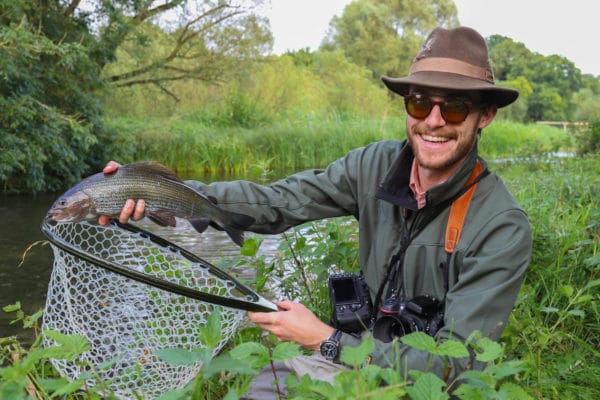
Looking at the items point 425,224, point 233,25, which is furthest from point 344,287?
point 233,25

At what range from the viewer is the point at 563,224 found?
4.30 metres

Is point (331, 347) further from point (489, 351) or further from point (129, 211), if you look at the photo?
point (129, 211)

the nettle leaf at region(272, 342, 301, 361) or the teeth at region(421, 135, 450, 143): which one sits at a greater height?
the teeth at region(421, 135, 450, 143)

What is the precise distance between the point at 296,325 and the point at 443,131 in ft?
3.28

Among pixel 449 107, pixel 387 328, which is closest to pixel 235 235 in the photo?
pixel 387 328

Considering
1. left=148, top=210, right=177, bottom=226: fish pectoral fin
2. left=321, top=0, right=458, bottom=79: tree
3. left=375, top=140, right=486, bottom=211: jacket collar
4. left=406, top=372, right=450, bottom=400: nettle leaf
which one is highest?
left=321, top=0, right=458, bottom=79: tree

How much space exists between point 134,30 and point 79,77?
211 cm

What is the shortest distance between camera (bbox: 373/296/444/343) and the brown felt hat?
2.82 ft

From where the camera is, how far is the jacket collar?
7.88ft

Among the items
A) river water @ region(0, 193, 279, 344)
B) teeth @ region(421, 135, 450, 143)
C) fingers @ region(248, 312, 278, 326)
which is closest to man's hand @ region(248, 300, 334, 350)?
fingers @ region(248, 312, 278, 326)

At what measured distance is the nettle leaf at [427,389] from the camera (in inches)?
A: 55.3

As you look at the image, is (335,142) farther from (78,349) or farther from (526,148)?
(78,349)

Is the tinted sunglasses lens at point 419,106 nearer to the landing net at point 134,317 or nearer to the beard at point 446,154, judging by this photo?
the beard at point 446,154

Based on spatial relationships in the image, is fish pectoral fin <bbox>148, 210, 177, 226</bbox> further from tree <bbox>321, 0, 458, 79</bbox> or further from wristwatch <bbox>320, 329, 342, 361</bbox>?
tree <bbox>321, 0, 458, 79</bbox>
